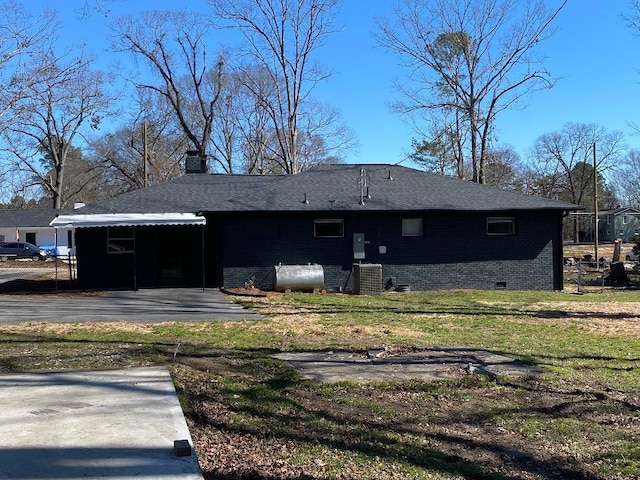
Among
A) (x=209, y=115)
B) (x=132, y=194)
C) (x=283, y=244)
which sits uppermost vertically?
(x=209, y=115)

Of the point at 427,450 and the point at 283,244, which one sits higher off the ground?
the point at 283,244

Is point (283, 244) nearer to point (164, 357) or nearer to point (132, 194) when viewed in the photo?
point (132, 194)

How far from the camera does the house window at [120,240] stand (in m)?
20.6

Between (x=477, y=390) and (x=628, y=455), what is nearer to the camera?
(x=628, y=455)

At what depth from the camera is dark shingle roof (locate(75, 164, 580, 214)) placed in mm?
20484

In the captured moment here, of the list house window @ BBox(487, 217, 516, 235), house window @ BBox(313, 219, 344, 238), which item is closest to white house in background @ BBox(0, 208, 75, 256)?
house window @ BBox(313, 219, 344, 238)

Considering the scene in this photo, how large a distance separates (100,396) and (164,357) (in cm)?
204

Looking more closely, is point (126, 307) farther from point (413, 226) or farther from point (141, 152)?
point (141, 152)

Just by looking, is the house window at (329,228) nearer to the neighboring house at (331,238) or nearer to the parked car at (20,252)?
the neighboring house at (331,238)

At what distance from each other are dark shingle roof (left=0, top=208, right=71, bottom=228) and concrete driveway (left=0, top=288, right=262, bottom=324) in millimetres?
37415

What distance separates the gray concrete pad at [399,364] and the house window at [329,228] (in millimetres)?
11561

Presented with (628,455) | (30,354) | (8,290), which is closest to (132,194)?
(8,290)

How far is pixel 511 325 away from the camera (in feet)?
39.6

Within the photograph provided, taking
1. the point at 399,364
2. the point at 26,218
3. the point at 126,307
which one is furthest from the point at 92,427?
the point at 26,218
